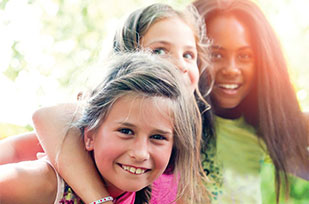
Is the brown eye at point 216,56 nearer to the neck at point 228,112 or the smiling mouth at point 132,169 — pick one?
the neck at point 228,112

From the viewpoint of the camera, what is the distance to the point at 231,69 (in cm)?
191

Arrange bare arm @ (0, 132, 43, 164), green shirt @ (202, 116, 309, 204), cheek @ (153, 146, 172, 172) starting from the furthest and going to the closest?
green shirt @ (202, 116, 309, 204), bare arm @ (0, 132, 43, 164), cheek @ (153, 146, 172, 172)

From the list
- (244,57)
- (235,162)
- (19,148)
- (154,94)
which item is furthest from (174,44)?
(235,162)

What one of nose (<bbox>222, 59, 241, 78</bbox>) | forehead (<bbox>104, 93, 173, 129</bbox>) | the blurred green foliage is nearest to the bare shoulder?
forehead (<bbox>104, 93, 173, 129</bbox>)

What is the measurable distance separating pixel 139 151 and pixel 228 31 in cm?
96

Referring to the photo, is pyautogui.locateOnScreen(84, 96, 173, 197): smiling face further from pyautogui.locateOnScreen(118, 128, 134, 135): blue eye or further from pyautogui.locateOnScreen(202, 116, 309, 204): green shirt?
pyautogui.locateOnScreen(202, 116, 309, 204): green shirt

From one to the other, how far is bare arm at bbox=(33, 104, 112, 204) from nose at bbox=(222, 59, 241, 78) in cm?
79

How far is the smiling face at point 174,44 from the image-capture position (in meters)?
1.57

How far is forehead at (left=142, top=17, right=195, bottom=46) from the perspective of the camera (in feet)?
5.20

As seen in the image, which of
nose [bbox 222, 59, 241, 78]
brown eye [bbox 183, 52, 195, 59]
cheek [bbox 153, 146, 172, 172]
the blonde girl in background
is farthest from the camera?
nose [bbox 222, 59, 241, 78]

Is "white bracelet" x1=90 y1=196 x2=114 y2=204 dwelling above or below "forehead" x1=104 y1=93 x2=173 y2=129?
below

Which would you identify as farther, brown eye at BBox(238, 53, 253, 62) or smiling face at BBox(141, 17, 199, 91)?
brown eye at BBox(238, 53, 253, 62)

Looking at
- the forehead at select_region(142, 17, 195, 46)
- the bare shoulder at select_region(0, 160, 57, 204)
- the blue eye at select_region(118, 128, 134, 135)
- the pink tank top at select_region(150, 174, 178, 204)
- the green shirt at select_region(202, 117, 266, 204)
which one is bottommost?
the green shirt at select_region(202, 117, 266, 204)

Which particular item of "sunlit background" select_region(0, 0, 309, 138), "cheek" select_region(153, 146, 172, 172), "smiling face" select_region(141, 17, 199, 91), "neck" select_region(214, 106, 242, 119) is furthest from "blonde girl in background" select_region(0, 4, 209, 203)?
A: "sunlit background" select_region(0, 0, 309, 138)
